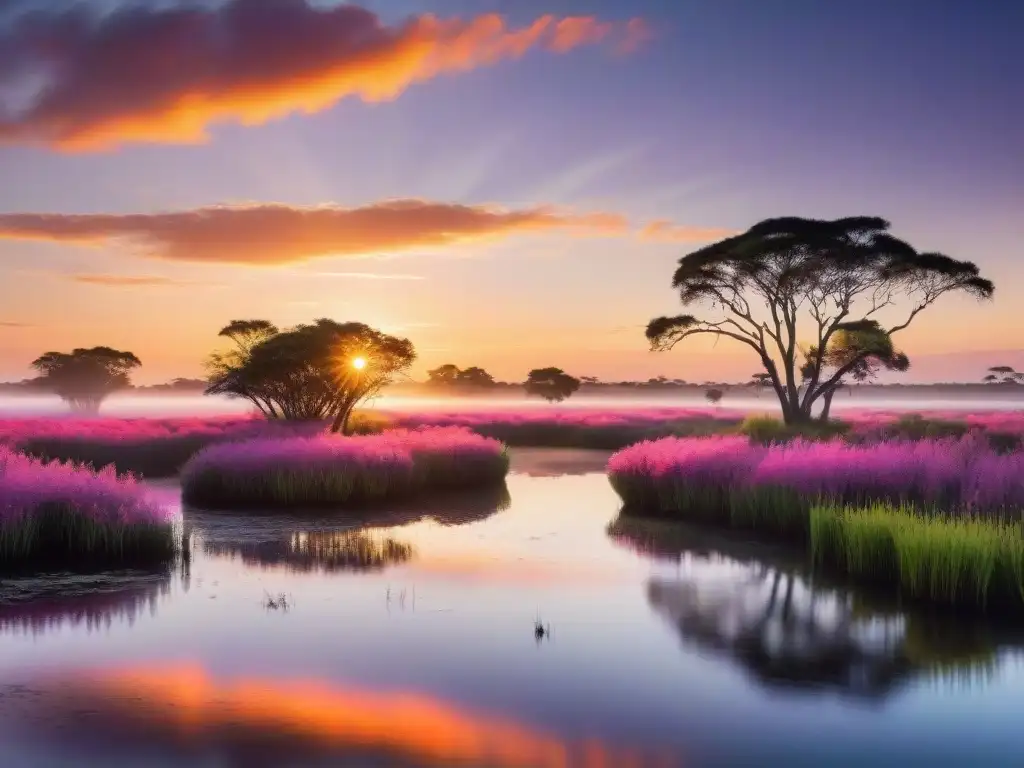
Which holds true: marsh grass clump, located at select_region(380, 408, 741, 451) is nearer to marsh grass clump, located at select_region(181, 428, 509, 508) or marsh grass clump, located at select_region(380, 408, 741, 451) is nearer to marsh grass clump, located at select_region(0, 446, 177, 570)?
marsh grass clump, located at select_region(181, 428, 509, 508)

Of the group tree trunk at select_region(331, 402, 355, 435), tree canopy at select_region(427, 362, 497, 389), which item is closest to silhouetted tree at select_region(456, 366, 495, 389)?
tree canopy at select_region(427, 362, 497, 389)

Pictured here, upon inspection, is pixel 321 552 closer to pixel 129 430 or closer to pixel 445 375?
pixel 129 430

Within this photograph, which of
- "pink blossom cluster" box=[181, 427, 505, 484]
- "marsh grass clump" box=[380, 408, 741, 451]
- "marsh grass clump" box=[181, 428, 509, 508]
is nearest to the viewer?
"marsh grass clump" box=[181, 428, 509, 508]

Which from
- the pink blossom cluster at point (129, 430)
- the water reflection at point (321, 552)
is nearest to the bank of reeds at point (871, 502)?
the water reflection at point (321, 552)

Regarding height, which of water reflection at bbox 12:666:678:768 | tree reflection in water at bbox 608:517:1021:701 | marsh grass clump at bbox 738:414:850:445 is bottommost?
tree reflection in water at bbox 608:517:1021:701

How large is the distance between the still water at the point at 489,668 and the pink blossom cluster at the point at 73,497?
143 centimetres

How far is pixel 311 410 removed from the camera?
3738 centimetres

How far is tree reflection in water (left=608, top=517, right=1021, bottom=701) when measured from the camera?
30.1ft

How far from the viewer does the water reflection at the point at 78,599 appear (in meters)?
11.0

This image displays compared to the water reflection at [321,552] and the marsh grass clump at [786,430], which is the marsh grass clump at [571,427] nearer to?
the marsh grass clump at [786,430]

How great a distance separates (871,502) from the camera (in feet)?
55.8

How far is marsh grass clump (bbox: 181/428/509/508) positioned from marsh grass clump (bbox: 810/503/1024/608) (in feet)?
44.0

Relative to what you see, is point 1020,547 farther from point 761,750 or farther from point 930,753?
point 761,750

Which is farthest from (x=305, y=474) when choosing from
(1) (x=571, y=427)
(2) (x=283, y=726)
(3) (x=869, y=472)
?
(1) (x=571, y=427)
